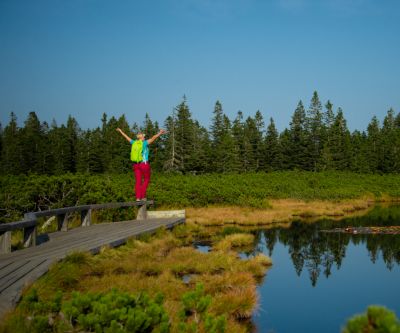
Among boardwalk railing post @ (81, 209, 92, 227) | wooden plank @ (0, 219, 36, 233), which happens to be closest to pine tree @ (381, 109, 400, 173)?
boardwalk railing post @ (81, 209, 92, 227)

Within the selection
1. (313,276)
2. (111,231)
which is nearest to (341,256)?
(313,276)

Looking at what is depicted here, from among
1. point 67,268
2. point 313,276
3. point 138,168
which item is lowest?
point 313,276

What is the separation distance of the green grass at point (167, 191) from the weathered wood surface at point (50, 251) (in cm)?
269

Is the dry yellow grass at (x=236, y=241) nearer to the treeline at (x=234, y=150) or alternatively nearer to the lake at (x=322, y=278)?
the lake at (x=322, y=278)

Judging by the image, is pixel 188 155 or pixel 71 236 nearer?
pixel 71 236

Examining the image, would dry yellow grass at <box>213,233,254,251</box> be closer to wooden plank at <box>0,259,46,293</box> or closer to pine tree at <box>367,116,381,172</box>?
wooden plank at <box>0,259,46,293</box>

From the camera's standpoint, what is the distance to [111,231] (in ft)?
41.6

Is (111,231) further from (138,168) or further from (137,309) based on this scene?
(137,309)

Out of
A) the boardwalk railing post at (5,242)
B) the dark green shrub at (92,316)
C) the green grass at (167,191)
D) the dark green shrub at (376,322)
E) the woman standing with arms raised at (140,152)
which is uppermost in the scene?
the woman standing with arms raised at (140,152)

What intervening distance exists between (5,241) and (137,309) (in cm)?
524

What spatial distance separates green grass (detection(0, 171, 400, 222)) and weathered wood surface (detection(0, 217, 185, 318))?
2.69 metres

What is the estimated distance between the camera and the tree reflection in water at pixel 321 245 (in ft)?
44.5

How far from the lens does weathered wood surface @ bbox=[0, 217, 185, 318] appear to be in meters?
5.83

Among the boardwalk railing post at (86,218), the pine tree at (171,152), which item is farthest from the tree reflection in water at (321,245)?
the pine tree at (171,152)
